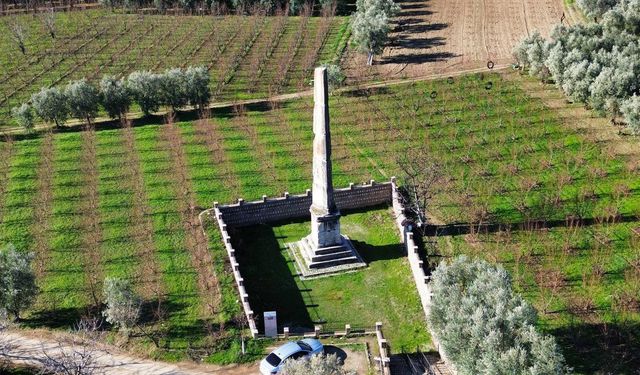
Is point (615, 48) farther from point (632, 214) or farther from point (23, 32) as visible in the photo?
point (23, 32)

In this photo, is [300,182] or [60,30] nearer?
[300,182]

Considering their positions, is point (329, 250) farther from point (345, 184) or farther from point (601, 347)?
point (601, 347)

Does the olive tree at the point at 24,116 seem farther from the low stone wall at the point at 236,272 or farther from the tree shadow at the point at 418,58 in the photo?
the tree shadow at the point at 418,58

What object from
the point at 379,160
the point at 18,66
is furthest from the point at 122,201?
the point at 18,66

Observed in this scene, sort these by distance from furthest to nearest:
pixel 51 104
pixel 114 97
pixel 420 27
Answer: pixel 420 27 → pixel 114 97 → pixel 51 104

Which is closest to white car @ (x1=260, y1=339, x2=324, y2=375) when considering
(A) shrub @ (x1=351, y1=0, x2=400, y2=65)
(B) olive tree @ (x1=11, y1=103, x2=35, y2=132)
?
(B) olive tree @ (x1=11, y1=103, x2=35, y2=132)

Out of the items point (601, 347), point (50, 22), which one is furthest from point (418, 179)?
point (50, 22)
